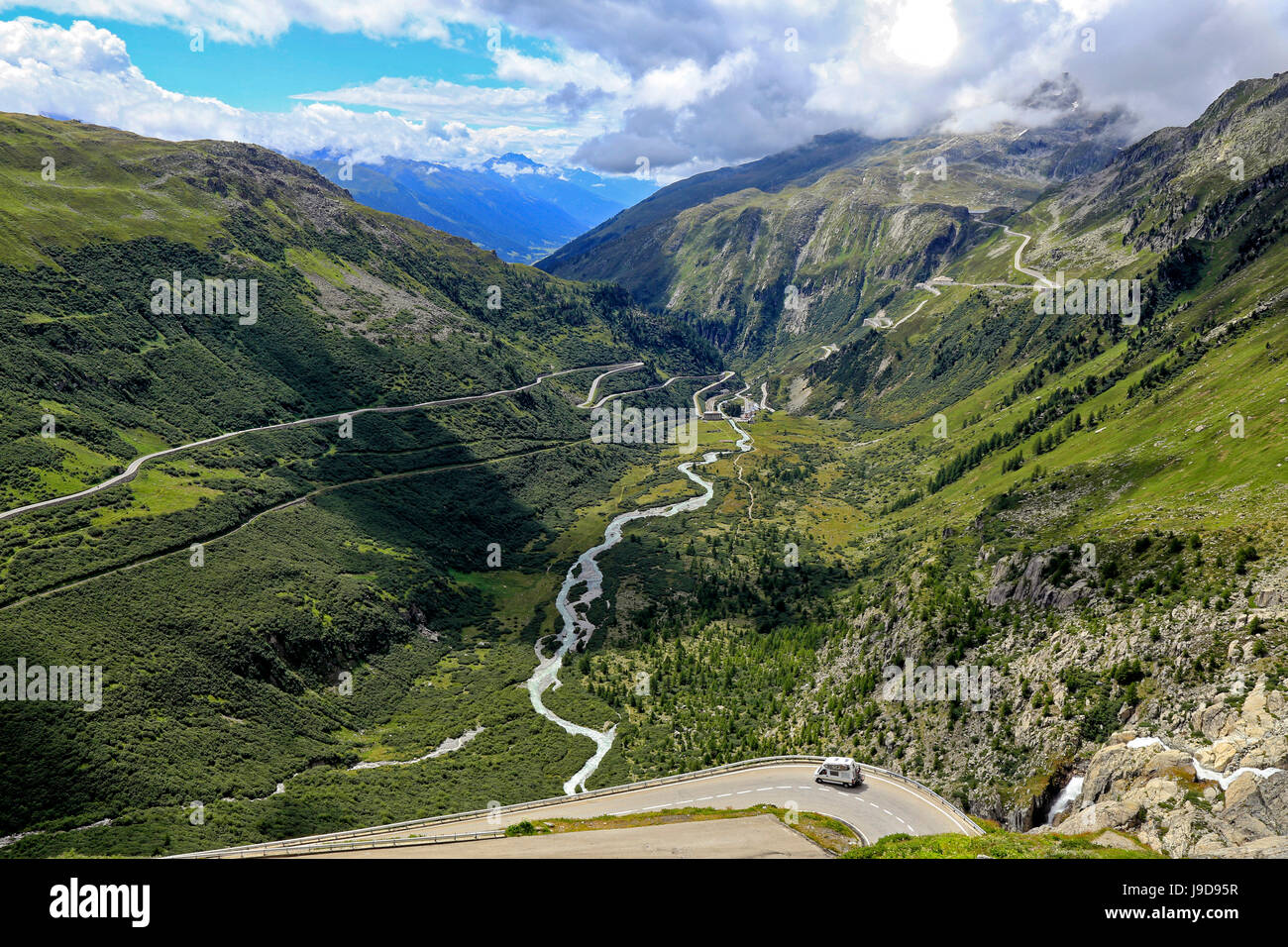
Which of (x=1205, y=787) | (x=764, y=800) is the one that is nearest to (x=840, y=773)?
(x=764, y=800)

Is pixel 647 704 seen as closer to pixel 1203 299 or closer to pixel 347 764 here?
pixel 347 764

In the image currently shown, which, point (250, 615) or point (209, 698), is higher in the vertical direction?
point (250, 615)

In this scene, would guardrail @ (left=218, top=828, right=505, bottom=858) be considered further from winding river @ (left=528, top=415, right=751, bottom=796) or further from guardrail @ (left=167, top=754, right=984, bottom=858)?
winding river @ (left=528, top=415, right=751, bottom=796)

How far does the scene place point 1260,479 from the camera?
72.8 metres

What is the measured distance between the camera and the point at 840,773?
6072 centimetres

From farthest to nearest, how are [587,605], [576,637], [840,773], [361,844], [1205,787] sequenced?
[587,605]
[576,637]
[840,773]
[361,844]
[1205,787]

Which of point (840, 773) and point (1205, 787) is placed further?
point (840, 773)

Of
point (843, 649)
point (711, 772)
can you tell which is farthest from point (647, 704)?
point (711, 772)

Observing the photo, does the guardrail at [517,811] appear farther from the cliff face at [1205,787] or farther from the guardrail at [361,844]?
the cliff face at [1205,787]

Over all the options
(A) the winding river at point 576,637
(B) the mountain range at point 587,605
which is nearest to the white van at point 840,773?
(B) the mountain range at point 587,605

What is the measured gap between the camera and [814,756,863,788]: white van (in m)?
60.2

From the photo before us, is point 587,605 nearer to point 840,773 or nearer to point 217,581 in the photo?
point 217,581

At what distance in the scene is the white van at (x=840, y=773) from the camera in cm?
6019

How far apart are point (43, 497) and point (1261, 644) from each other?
5887 inches
